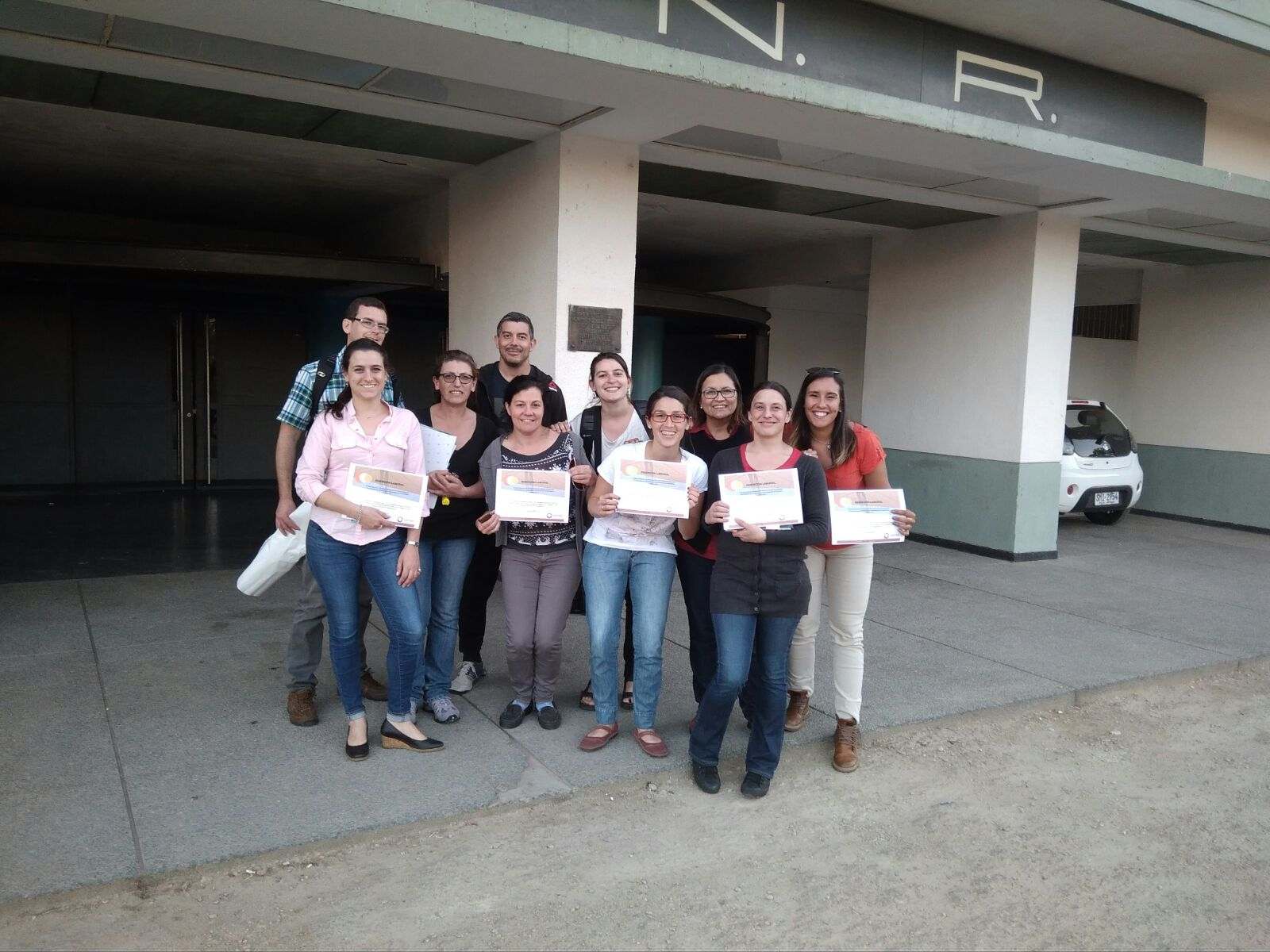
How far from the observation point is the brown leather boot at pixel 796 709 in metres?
4.86

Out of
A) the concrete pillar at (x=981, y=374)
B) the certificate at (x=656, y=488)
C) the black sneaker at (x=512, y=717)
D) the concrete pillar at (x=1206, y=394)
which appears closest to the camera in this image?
the certificate at (x=656, y=488)

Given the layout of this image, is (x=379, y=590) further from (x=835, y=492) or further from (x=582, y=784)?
(x=835, y=492)

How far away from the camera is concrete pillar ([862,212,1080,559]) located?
9.32m

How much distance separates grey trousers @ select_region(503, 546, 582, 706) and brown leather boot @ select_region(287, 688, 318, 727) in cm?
96

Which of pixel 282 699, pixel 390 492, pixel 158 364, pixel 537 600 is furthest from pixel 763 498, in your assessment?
pixel 158 364

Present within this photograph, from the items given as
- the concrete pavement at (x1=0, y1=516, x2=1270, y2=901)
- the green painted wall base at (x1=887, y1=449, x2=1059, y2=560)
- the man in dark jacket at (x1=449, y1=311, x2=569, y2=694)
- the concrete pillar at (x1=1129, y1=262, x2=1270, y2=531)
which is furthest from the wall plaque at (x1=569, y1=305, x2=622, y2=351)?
the concrete pillar at (x1=1129, y1=262, x2=1270, y2=531)

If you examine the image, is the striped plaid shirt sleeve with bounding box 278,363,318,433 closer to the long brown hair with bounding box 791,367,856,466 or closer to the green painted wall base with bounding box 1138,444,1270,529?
the long brown hair with bounding box 791,367,856,466

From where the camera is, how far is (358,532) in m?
4.07

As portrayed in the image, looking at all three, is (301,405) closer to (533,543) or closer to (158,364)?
(533,543)

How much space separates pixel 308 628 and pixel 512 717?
1.06 metres

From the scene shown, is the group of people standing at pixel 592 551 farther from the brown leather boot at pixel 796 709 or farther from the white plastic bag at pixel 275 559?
the white plastic bag at pixel 275 559

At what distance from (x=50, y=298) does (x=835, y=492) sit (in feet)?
37.0

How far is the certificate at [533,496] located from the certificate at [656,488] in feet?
1.16

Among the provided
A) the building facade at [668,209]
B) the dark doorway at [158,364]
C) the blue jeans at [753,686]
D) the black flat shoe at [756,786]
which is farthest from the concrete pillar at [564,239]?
the dark doorway at [158,364]
